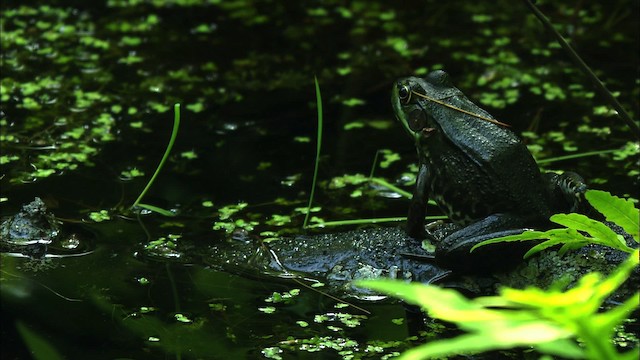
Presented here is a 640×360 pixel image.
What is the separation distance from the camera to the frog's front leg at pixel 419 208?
3.43m

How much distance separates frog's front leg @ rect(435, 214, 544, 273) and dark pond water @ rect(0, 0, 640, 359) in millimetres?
312

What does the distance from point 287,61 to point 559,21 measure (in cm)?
220

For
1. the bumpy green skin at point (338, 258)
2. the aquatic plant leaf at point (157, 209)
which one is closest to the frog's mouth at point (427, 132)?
the bumpy green skin at point (338, 258)

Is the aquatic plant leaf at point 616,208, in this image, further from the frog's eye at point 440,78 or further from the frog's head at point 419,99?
the frog's eye at point 440,78

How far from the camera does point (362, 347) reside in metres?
3.07

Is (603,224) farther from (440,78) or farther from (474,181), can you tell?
(440,78)

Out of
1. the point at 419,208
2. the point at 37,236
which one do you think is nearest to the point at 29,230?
the point at 37,236

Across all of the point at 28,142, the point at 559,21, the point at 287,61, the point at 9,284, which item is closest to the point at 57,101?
the point at 28,142

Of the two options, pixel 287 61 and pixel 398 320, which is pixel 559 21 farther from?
pixel 398 320

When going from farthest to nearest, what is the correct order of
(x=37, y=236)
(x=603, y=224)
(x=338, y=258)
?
1. (x=37, y=236)
2. (x=338, y=258)
3. (x=603, y=224)

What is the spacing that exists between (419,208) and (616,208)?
1629 millimetres

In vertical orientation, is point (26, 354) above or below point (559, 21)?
below

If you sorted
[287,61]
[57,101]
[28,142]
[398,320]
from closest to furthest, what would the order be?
[398,320]
[28,142]
[57,101]
[287,61]

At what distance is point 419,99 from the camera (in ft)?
11.8
